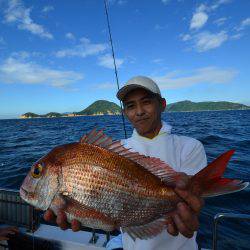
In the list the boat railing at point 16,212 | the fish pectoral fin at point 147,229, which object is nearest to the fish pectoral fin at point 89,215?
the fish pectoral fin at point 147,229

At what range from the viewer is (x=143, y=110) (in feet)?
11.2

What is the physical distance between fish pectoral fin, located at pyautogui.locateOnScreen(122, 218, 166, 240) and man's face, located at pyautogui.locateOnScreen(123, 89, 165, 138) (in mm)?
1314

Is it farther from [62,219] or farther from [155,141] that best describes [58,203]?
[155,141]

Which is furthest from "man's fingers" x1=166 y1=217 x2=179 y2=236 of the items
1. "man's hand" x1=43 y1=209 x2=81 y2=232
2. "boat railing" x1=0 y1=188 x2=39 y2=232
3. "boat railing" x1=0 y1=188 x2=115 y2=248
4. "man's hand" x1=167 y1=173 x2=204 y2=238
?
"boat railing" x1=0 y1=188 x2=39 y2=232

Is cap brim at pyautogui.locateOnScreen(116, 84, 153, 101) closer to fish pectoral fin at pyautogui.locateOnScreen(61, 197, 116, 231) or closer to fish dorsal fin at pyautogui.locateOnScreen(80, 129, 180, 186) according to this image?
fish dorsal fin at pyautogui.locateOnScreen(80, 129, 180, 186)

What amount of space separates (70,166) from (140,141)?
1.27m

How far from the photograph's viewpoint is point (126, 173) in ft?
8.23

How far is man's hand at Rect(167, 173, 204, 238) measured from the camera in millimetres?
2340

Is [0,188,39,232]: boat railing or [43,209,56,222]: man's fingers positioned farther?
[0,188,39,232]: boat railing

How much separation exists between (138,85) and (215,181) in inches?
63.9

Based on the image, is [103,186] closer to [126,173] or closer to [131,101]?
[126,173]

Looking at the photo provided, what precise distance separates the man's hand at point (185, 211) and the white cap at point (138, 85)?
51.6 inches

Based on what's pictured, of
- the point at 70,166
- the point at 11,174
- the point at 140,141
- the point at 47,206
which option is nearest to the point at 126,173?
the point at 70,166

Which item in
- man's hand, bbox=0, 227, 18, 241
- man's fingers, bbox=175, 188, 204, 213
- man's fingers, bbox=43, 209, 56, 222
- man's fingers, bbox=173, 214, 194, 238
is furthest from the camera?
man's hand, bbox=0, 227, 18, 241
